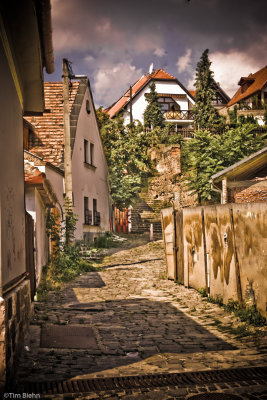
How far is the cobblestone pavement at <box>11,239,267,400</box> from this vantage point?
4543mm

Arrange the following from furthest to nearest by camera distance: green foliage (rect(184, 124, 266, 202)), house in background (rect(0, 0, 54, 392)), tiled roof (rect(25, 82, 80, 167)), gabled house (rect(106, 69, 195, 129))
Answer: gabled house (rect(106, 69, 195, 129)), green foliage (rect(184, 124, 266, 202)), tiled roof (rect(25, 82, 80, 167)), house in background (rect(0, 0, 54, 392))

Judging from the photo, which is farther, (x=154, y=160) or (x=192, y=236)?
(x=154, y=160)

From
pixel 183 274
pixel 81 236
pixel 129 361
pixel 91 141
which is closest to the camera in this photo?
pixel 129 361

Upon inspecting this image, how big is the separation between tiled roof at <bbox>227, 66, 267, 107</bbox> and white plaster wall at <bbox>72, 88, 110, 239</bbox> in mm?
26585

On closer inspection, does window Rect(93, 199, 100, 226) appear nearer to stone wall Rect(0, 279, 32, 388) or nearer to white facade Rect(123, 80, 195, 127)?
stone wall Rect(0, 279, 32, 388)

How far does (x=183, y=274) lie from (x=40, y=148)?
339 inches

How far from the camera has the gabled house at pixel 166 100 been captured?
45.4 metres

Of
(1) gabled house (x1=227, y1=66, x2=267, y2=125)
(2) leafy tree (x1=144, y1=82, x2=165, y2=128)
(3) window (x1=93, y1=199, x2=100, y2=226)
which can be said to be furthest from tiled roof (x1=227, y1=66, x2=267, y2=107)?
(3) window (x1=93, y1=199, x2=100, y2=226)

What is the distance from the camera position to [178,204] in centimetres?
2766

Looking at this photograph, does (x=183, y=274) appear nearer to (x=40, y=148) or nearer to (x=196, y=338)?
(x=196, y=338)

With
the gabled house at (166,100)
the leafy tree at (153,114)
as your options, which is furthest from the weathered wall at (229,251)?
the gabled house at (166,100)

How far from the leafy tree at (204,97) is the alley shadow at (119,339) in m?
31.5

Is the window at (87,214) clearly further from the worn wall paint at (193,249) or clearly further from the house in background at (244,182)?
the worn wall paint at (193,249)

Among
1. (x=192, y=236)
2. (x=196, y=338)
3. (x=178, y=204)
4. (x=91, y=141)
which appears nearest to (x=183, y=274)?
(x=192, y=236)
